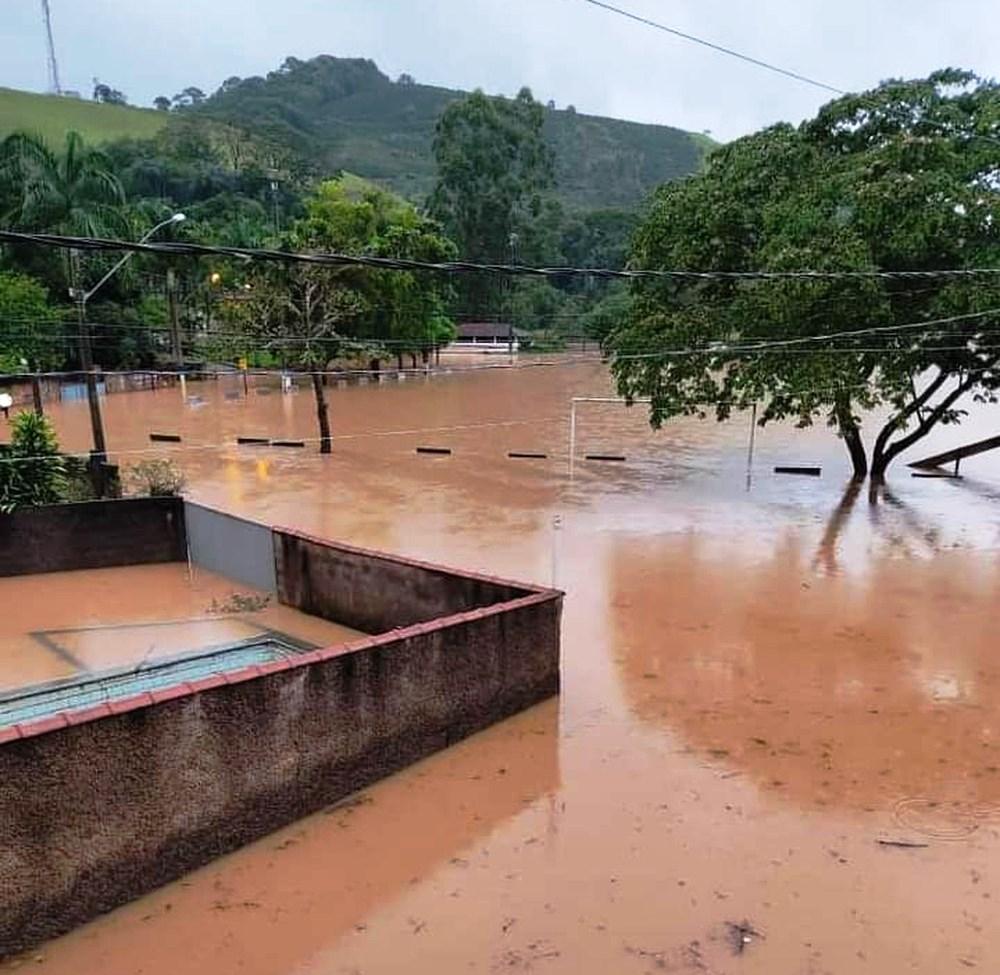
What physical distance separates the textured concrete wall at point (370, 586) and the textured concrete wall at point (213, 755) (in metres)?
0.90

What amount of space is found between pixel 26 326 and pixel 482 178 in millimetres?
37726

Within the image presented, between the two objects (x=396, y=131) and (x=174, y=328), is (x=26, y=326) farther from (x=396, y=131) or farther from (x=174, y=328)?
(x=396, y=131)

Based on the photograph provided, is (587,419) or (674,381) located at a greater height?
(674,381)

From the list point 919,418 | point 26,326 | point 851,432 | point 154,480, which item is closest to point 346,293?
point 154,480

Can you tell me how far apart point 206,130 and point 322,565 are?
9104 centimetres

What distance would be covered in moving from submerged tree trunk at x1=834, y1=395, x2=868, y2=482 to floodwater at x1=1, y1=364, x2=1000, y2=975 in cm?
287

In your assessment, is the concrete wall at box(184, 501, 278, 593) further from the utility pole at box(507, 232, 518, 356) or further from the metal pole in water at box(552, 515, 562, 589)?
the utility pole at box(507, 232, 518, 356)

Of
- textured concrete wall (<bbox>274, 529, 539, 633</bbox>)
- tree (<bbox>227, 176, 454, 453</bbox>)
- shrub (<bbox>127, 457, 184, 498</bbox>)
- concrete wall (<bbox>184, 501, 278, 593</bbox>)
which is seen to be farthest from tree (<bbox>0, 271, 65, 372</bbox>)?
textured concrete wall (<bbox>274, 529, 539, 633</bbox>)

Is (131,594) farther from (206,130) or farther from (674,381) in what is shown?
(206,130)

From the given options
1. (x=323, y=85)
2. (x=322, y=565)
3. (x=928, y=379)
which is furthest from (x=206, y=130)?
(x=322, y=565)

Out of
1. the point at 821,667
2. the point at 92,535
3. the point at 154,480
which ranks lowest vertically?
the point at 821,667

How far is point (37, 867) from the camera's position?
4.04m

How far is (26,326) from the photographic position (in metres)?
28.7

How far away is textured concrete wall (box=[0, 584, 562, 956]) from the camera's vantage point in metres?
4.04
